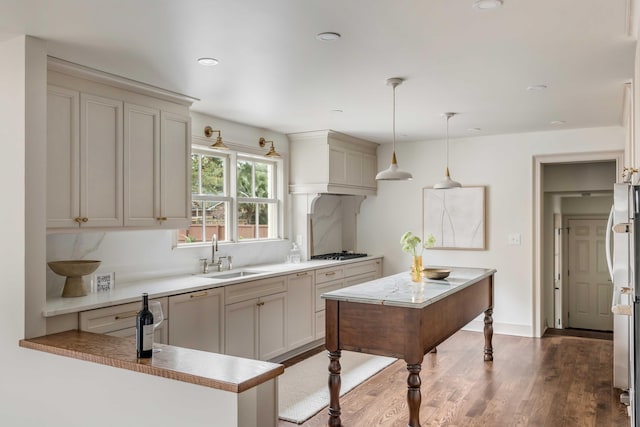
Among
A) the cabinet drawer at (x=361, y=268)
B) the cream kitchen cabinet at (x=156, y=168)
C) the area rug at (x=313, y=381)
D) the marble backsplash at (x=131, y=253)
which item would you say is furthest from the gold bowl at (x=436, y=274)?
the cream kitchen cabinet at (x=156, y=168)

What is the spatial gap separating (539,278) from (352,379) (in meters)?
2.84

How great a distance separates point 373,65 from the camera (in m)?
3.24

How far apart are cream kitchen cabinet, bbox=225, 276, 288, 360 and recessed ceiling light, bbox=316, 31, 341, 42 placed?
2192mm

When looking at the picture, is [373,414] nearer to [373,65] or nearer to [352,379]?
[352,379]

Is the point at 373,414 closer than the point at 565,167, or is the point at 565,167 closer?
the point at 373,414

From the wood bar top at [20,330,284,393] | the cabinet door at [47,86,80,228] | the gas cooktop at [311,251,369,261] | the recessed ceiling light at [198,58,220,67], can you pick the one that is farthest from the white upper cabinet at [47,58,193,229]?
the gas cooktop at [311,251,369,261]

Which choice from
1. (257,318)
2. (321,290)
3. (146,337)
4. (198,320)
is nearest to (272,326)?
(257,318)

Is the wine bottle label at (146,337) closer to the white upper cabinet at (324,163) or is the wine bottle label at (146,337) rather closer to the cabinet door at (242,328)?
the cabinet door at (242,328)

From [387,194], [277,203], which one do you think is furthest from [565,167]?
[277,203]

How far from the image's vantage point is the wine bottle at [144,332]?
2287mm

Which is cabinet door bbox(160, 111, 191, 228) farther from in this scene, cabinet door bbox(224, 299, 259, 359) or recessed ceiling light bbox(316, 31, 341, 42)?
recessed ceiling light bbox(316, 31, 341, 42)

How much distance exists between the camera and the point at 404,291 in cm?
359

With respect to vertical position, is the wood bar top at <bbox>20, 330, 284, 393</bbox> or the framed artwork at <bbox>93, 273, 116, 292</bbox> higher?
the framed artwork at <bbox>93, 273, 116, 292</bbox>

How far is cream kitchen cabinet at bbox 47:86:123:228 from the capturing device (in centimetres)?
315
